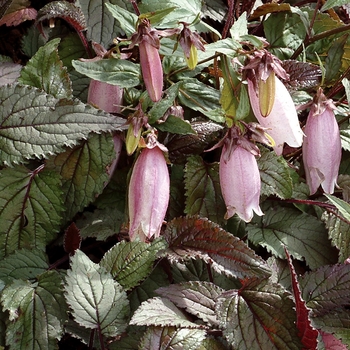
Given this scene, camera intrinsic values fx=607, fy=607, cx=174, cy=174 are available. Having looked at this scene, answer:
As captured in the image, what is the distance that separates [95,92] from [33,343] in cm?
46

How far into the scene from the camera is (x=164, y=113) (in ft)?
3.55

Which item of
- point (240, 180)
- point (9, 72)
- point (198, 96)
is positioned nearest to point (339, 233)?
point (240, 180)

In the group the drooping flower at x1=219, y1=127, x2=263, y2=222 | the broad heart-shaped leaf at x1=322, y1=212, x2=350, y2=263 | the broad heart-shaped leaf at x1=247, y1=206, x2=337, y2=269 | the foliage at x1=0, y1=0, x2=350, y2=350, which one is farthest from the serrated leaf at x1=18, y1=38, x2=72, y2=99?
the broad heart-shaped leaf at x1=322, y1=212, x2=350, y2=263

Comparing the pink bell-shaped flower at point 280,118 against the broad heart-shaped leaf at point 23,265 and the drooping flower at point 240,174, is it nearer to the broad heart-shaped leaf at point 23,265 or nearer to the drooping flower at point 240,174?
the drooping flower at point 240,174

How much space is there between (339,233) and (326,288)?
13 centimetres

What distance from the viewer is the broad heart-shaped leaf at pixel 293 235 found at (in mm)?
1168

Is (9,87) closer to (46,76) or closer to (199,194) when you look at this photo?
(46,76)

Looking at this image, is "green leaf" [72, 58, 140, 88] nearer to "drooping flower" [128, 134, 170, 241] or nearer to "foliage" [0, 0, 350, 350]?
"foliage" [0, 0, 350, 350]

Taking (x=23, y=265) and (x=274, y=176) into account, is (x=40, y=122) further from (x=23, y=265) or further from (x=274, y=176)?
(x=274, y=176)

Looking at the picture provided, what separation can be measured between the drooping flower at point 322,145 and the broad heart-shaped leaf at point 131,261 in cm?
32

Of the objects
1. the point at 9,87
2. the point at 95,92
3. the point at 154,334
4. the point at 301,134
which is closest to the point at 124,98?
the point at 95,92

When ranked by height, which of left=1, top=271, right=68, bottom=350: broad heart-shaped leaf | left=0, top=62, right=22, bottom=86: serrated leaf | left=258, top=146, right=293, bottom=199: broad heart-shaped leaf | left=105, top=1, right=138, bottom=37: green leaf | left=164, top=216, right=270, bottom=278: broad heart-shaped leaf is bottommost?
left=1, top=271, right=68, bottom=350: broad heart-shaped leaf

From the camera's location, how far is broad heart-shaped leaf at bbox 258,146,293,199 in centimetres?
114

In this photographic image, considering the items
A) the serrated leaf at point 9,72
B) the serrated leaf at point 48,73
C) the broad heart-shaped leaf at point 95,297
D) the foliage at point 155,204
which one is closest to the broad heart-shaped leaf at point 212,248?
the foliage at point 155,204
